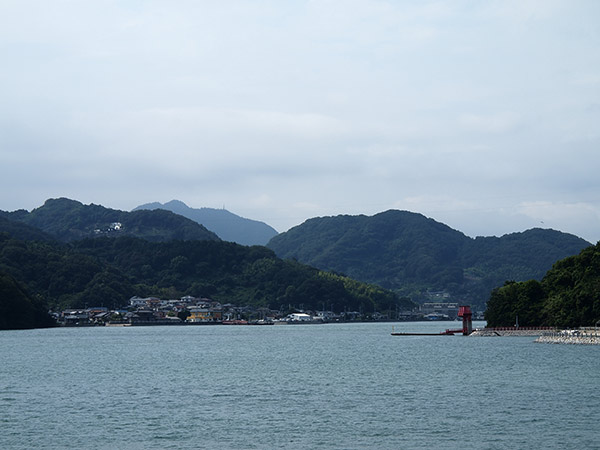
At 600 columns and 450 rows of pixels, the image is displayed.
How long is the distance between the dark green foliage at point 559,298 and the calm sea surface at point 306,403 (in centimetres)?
3147

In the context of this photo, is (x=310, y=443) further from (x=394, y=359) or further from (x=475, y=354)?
(x=475, y=354)

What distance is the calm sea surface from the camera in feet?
137

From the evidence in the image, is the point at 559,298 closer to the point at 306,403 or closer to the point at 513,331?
the point at 513,331

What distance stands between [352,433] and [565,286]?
101329mm

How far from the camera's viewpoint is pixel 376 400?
56594mm

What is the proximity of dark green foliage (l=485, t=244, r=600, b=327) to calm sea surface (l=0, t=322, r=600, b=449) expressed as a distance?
103ft

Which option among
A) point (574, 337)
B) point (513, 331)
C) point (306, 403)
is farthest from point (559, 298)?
point (306, 403)

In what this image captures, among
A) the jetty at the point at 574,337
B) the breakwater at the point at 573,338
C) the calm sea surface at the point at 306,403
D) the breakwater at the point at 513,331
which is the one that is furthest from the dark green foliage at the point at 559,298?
the calm sea surface at the point at 306,403

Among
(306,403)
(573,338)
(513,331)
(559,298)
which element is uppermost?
(559,298)

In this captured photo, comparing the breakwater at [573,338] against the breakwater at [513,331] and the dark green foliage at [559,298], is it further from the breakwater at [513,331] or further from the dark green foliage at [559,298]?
the breakwater at [513,331]

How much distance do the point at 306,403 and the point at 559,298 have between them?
8640 centimetres

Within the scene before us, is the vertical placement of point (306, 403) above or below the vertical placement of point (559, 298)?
below

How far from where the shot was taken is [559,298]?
13038 cm

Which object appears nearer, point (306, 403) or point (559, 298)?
point (306, 403)
